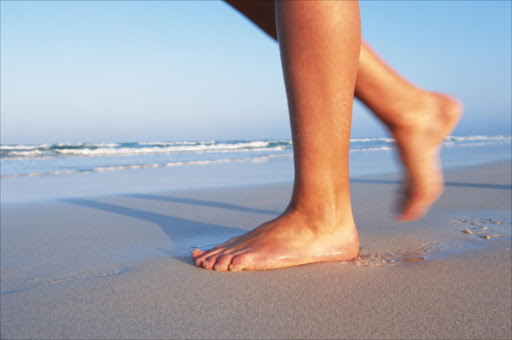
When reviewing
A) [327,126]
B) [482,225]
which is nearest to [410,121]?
[327,126]

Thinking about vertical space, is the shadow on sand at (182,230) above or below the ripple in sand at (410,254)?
below

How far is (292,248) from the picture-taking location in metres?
1.17

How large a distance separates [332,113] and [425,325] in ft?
1.75

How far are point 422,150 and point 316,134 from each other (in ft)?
1.23

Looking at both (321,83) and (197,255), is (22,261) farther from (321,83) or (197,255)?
(321,83)

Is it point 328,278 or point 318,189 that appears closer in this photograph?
point 328,278

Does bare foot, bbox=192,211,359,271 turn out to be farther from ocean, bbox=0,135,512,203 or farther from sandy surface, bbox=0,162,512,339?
ocean, bbox=0,135,512,203

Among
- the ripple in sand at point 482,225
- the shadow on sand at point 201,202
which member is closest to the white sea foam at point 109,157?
the ripple in sand at point 482,225

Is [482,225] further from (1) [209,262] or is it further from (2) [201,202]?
(2) [201,202]

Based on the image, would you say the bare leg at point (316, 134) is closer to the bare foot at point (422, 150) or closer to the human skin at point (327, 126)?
the human skin at point (327, 126)

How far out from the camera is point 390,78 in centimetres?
129

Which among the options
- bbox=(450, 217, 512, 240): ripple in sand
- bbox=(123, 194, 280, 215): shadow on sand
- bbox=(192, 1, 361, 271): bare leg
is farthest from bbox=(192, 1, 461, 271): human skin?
bbox=(123, 194, 280, 215): shadow on sand

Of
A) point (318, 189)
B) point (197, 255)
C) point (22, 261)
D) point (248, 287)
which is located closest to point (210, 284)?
point (248, 287)

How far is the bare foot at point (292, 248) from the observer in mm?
1147
